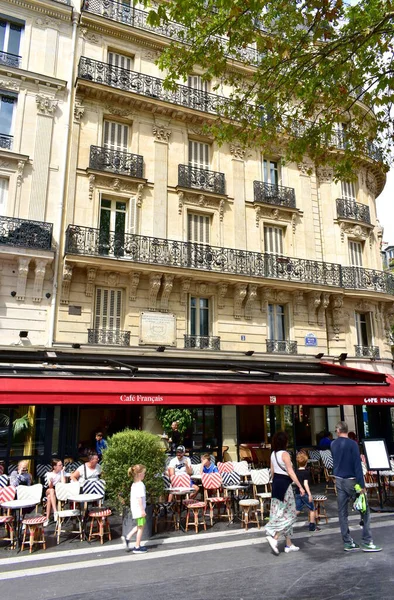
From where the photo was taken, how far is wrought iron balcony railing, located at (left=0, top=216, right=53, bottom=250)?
37.0 feet

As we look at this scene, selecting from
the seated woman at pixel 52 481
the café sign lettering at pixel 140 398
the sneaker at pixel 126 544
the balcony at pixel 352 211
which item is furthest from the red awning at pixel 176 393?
the balcony at pixel 352 211

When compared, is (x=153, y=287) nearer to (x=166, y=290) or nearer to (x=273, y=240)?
(x=166, y=290)

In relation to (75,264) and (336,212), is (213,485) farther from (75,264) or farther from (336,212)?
(336,212)

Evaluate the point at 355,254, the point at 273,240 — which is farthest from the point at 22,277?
the point at 355,254

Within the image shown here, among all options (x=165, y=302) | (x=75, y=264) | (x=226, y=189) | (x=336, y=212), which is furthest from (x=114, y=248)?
(x=336, y=212)

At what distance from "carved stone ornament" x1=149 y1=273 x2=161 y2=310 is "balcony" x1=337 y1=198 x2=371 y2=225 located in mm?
7997

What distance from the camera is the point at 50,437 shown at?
388 inches

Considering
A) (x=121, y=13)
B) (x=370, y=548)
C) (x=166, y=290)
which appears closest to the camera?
(x=370, y=548)

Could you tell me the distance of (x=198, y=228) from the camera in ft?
47.2

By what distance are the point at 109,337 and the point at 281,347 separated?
18.7 feet

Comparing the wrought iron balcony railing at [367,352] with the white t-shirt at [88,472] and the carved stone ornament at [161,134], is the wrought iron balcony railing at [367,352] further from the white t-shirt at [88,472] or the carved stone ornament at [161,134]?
the white t-shirt at [88,472]

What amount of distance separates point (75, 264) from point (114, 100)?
5.66 m

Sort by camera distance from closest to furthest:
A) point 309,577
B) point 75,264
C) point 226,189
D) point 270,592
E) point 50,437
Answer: point 270,592
point 309,577
point 50,437
point 75,264
point 226,189

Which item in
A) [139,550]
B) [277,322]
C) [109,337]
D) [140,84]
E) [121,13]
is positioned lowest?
[139,550]
